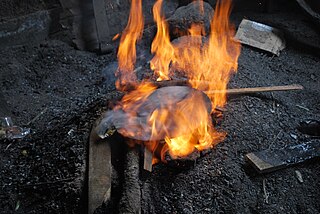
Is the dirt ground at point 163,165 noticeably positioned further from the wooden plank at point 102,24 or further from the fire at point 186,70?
the wooden plank at point 102,24

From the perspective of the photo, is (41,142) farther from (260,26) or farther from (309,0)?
(309,0)

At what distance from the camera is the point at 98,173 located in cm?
287

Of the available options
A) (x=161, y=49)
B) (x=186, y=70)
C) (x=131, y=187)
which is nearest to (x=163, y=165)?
(x=131, y=187)

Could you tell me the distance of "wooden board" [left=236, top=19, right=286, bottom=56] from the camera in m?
5.17

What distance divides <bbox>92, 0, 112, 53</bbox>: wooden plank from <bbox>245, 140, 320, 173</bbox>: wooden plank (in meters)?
3.15

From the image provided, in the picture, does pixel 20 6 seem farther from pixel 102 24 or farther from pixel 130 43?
pixel 130 43

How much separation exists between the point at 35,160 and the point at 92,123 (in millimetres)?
639

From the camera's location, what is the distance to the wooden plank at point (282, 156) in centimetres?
304

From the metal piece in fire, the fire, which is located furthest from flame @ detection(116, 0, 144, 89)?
the metal piece in fire

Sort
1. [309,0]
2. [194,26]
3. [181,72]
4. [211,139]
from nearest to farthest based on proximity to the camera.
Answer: [211,139]
[181,72]
[194,26]
[309,0]

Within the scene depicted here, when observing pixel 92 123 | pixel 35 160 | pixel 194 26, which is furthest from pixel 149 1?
pixel 35 160

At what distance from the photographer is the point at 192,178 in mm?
2961

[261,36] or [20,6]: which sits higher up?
[20,6]

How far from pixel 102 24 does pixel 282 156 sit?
3.47 metres
